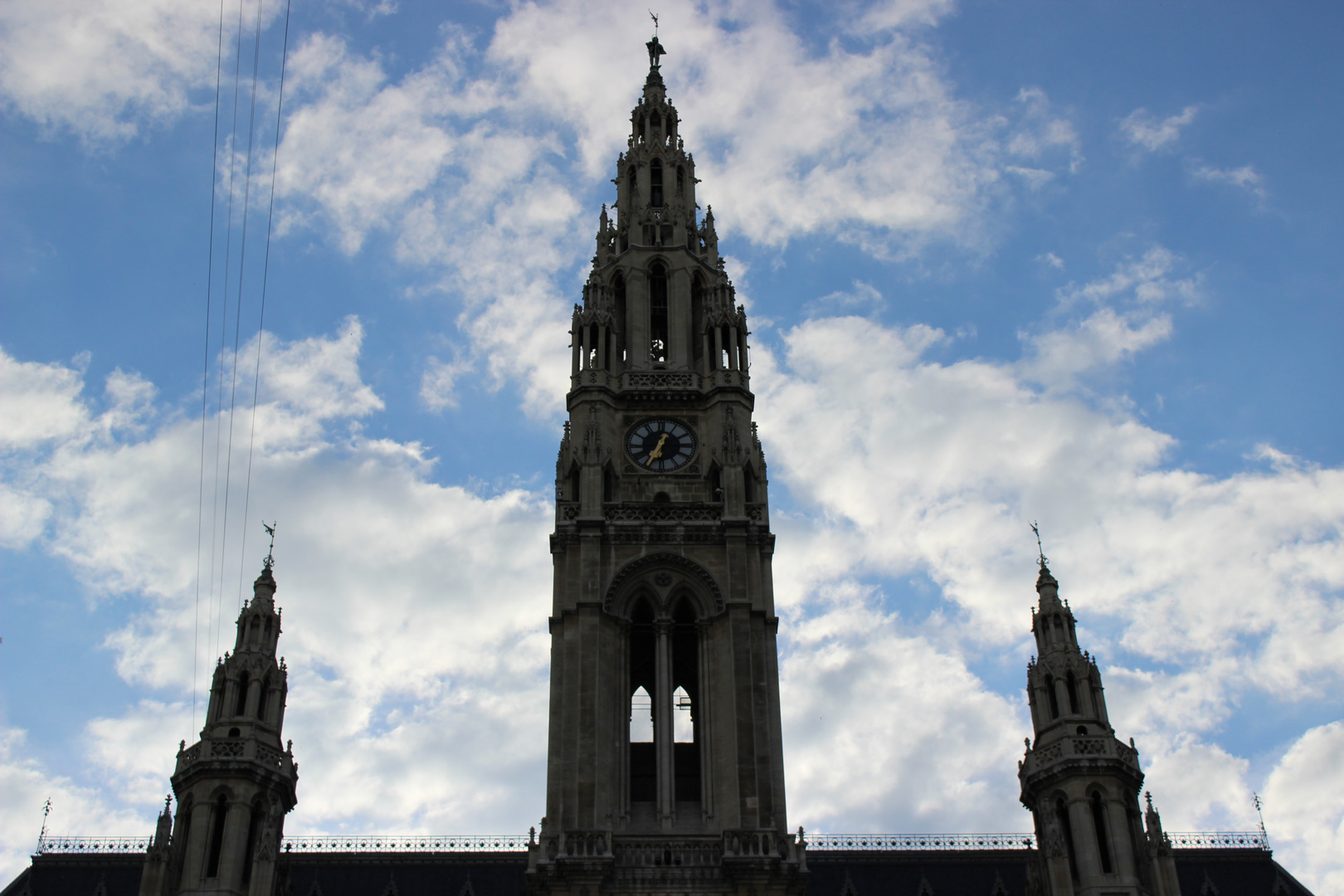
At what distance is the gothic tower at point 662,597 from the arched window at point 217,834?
427 inches

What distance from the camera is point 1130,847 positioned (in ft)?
175


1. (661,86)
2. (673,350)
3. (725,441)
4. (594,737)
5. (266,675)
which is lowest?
(594,737)

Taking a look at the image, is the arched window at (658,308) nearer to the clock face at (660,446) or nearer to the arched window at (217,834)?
the clock face at (660,446)

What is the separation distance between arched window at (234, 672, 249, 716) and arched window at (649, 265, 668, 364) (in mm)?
21811

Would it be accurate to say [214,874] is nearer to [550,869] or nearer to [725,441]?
[550,869]

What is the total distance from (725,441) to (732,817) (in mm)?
15139

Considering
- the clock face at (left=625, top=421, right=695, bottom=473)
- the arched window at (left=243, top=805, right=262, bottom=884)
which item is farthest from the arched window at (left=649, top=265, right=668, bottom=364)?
the arched window at (left=243, top=805, right=262, bottom=884)

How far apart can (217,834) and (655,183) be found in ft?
117

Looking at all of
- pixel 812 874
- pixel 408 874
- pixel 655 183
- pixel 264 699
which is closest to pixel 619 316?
pixel 655 183

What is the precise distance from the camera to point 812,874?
63.6 metres

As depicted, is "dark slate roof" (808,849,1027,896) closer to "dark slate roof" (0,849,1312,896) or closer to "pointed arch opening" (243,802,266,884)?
"dark slate roof" (0,849,1312,896)

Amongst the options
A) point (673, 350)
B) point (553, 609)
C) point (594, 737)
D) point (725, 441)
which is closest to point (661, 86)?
point (673, 350)

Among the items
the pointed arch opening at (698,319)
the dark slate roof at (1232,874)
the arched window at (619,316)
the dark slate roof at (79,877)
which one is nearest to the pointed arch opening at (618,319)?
Result: the arched window at (619,316)

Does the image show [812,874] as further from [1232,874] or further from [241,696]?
[241,696]
